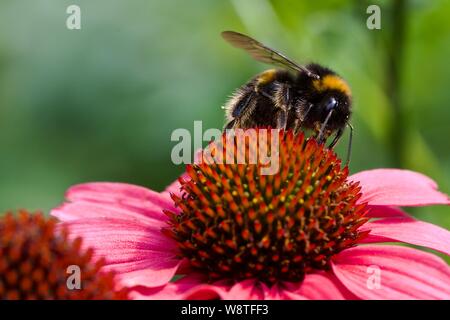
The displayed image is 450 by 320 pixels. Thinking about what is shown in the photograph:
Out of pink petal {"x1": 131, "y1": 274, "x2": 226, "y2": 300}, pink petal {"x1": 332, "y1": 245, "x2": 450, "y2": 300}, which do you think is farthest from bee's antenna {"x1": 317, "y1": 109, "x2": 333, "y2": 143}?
pink petal {"x1": 131, "y1": 274, "x2": 226, "y2": 300}

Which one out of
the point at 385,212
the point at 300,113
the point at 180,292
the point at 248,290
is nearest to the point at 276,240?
the point at 248,290

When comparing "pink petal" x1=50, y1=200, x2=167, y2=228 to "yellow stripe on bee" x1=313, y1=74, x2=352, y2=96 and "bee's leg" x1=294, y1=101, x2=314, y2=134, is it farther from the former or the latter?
"yellow stripe on bee" x1=313, y1=74, x2=352, y2=96

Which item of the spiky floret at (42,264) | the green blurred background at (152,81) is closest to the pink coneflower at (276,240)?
the spiky floret at (42,264)

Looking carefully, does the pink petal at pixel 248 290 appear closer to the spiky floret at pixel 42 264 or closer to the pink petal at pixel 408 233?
the spiky floret at pixel 42 264

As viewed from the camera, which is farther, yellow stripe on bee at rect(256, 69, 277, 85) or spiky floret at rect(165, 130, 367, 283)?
yellow stripe on bee at rect(256, 69, 277, 85)

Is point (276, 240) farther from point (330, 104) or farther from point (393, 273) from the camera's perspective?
point (330, 104)

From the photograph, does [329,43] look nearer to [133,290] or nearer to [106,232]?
[106,232]
